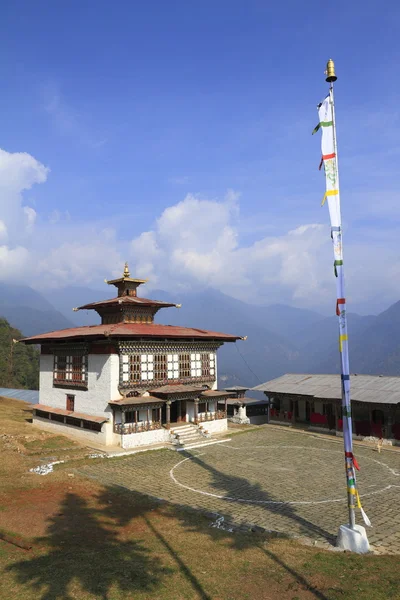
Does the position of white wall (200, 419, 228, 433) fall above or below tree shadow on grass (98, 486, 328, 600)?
above

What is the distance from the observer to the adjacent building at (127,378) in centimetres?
2964

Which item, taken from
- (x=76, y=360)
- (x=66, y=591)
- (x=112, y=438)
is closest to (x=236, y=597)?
(x=66, y=591)

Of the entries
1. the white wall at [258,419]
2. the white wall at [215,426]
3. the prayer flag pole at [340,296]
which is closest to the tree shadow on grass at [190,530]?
the prayer flag pole at [340,296]

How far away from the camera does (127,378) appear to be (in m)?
30.2

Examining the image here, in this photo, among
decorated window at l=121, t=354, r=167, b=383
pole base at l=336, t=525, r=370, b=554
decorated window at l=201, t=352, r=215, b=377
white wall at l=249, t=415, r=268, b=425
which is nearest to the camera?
pole base at l=336, t=525, r=370, b=554

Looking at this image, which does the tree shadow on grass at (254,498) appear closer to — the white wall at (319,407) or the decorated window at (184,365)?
the decorated window at (184,365)

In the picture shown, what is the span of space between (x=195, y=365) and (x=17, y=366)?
55.6 m

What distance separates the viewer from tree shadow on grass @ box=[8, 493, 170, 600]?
35.1 feet

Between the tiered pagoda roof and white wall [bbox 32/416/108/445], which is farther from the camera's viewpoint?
the tiered pagoda roof

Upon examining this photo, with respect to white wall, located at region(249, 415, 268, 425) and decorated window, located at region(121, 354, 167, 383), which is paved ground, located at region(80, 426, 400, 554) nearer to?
decorated window, located at region(121, 354, 167, 383)

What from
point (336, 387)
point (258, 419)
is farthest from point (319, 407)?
point (258, 419)

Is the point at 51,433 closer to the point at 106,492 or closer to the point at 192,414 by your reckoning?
the point at 192,414

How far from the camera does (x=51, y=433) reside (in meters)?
33.0

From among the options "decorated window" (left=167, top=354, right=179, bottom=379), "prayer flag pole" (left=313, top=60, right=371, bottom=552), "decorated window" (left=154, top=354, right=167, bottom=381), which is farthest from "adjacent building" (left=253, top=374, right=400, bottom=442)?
"prayer flag pole" (left=313, top=60, right=371, bottom=552)
